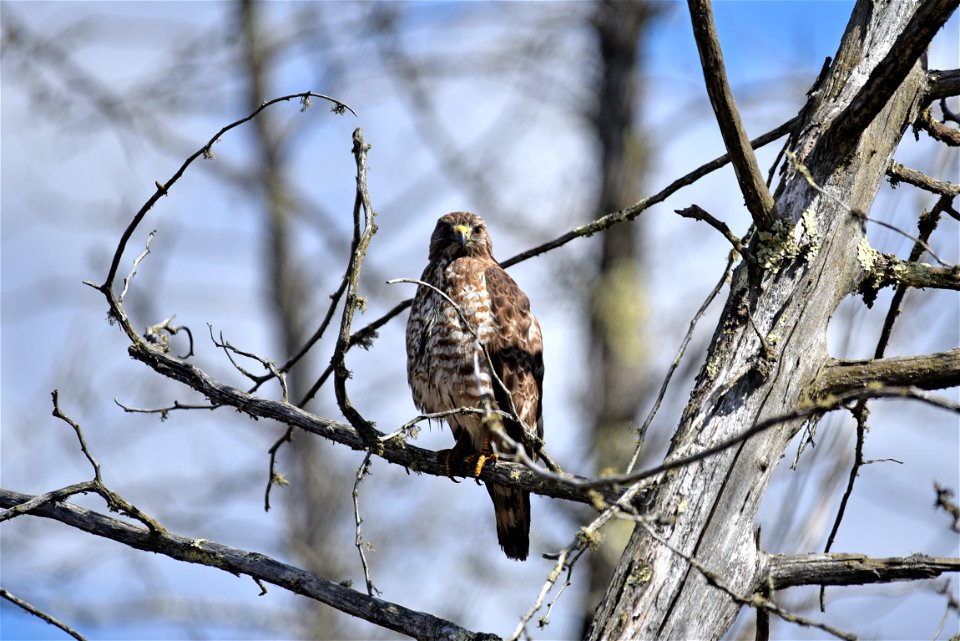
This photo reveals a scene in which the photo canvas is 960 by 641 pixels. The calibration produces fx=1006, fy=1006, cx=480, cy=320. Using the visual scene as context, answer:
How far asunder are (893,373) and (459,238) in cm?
254

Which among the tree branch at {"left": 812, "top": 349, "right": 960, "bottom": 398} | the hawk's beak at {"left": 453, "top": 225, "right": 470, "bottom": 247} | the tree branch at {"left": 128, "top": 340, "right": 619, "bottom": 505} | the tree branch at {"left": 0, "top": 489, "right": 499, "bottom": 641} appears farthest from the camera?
the hawk's beak at {"left": 453, "top": 225, "right": 470, "bottom": 247}

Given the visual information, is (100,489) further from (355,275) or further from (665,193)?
(665,193)

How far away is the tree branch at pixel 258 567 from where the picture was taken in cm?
283

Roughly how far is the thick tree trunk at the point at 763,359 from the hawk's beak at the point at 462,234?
2128mm

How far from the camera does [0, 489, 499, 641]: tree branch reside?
111 inches

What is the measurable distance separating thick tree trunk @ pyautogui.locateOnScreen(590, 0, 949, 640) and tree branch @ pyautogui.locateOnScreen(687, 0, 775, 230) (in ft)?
0.34

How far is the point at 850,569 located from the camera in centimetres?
262

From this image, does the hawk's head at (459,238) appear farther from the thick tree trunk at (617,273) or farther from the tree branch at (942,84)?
the thick tree trunk at (617,273)

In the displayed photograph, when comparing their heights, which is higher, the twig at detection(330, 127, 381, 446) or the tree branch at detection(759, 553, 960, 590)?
the twig at detection(330, 127, 381, 446)

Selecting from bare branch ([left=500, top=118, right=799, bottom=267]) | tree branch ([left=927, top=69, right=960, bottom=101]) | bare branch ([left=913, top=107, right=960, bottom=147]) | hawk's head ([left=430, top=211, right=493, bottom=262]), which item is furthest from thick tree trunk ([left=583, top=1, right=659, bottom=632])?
tree branch ([left=927, top=69, right=960, bottom=101])

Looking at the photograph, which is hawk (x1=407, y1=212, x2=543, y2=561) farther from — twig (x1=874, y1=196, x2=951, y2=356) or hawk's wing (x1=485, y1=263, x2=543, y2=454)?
twig (x1=874, y1=196, x2=951, y2=356)

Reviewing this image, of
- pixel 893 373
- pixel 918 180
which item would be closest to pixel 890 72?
pixel 918 180

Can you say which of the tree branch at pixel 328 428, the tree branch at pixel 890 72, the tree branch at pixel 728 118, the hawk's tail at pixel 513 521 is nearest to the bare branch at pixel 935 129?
the tree branch at pixel 890 72

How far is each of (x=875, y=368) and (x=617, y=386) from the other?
657 centimetres
